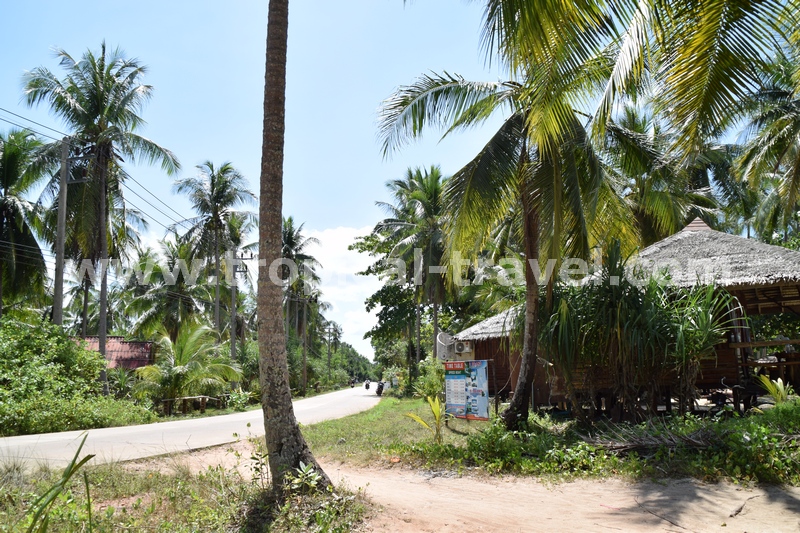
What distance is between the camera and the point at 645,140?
11086mm

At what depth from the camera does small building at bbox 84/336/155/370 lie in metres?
27.8

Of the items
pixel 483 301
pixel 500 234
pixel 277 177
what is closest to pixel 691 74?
pixel 277 177

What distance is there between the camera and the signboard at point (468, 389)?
10.8 metres

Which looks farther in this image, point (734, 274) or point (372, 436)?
point (734, 274)

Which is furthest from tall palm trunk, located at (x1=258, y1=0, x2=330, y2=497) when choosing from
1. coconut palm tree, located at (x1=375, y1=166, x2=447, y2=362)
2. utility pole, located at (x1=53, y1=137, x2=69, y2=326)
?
coconut palm tree, located at (x1=375, y1=166, x2=447, y2=362)

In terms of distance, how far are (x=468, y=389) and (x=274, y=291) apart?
6.00m

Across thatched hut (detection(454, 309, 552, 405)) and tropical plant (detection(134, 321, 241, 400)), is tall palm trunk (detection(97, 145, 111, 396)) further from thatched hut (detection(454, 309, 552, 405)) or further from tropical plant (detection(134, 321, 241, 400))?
thatched hut (detection(454, 309, 552, 405))

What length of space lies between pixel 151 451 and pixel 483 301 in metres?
17.5

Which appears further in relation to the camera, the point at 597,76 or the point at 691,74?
the point at 597,76

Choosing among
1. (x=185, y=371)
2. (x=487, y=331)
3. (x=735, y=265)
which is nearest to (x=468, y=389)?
(x=735, y=265)

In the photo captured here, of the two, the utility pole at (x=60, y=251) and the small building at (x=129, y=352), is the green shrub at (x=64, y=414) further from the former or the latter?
the small building at (x=129, y=352)

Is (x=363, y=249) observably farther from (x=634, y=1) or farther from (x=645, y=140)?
(x=634, y=1)

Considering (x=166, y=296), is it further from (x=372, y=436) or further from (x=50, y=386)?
(x=372, y=436)

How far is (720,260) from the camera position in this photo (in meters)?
13.5
